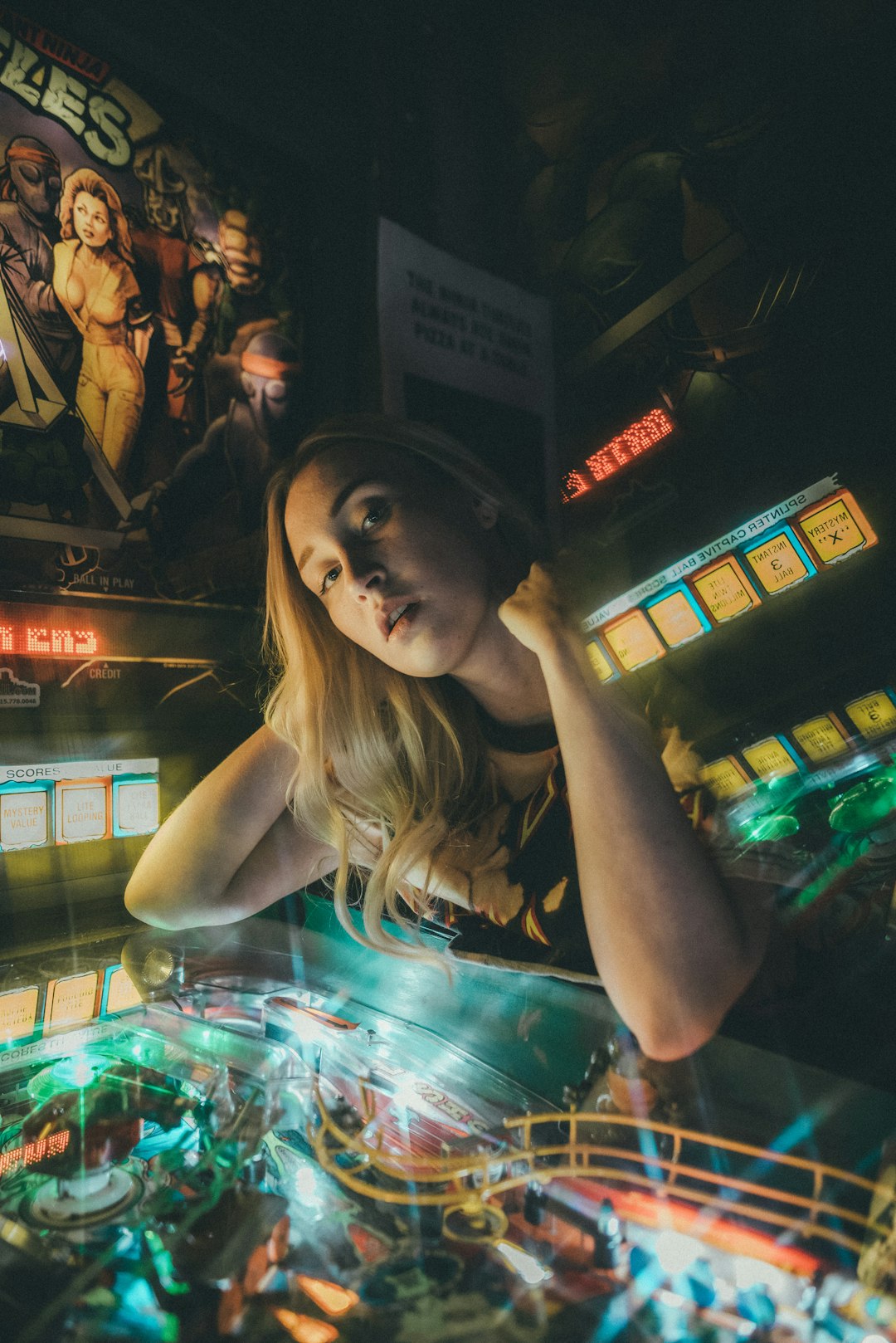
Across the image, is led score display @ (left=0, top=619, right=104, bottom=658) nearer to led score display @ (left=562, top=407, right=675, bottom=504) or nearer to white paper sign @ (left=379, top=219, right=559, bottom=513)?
white paper sign @ (left=379, top=219, right=559, bottom=513)

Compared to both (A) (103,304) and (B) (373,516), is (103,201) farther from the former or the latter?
(B) (373,516)

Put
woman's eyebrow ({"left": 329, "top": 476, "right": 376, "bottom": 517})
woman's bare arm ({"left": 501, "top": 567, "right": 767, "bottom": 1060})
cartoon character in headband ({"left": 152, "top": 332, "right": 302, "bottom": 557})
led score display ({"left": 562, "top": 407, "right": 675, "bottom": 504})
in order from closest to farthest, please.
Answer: woman's bare arm ({"left": 501, "top": 567, "right": 767, "bottom": 1060})
woman's eyebrow ({"left": 329, "top": 476, "right": 376, "bottom": 517})
led score display ({"left": 562, "top": 407, "right": 675, "bottom": 504})
cartoon character in headband ({"left": 152, "top": 332, "right": 302, "bottom": 557})

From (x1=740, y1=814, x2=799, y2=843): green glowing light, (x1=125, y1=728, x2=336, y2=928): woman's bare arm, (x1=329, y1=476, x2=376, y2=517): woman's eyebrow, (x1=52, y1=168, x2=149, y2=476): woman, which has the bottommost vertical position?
(x1=740, y1=814, x2=799, y2=843): green glowing light

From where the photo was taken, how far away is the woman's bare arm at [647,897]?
2.41ft

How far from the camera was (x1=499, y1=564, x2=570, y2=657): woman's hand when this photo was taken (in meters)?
0.95

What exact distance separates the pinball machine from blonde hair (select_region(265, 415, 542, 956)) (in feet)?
0.47

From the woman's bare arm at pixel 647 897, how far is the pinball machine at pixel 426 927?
4 centimetres

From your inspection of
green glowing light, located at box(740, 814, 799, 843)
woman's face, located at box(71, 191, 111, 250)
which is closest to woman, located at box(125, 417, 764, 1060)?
green glowing light, located at box(740, 814, 799, 843)

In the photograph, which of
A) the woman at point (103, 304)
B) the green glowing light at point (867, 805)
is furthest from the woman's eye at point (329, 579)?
the green glowing light at point (867, 805)

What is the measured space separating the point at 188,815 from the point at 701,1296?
995 millimetres

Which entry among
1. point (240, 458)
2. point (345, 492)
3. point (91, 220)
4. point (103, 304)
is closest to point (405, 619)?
point (345, 492)

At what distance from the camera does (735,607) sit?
1049mm

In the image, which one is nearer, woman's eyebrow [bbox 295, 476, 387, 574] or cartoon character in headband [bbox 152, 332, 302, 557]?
woman's eyebrow [bbox 295, 476, 387, 574]

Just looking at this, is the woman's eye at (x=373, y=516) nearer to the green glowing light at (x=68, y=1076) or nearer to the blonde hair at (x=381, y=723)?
the blonde hair at (x=381, y=723)
